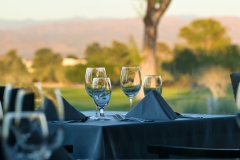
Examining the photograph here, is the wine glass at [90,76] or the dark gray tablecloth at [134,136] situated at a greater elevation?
the wine glass at [90,76]

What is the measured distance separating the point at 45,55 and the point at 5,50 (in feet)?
2.11

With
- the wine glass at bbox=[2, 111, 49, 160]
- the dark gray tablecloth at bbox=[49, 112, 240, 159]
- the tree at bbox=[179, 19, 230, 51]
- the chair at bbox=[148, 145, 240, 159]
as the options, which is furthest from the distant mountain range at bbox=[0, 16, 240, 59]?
the wine glass at bbox=[2, 111, 49, 160]

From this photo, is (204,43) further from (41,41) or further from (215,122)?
(215,122)

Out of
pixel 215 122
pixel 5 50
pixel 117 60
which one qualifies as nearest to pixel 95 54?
pixel 117 60

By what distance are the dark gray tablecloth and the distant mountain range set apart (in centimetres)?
739

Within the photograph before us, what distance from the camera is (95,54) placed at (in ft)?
34.8

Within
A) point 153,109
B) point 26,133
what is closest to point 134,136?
point 153,109

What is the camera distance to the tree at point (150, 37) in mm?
11031

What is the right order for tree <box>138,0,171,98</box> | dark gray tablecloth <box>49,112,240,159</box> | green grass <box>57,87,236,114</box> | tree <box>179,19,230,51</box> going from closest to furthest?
dark gray tablecloth <box>49,112,240,159</box>, green grass <box>57,87,236,114</box>, tree <box>179,19,230,51</box>, tree <box>138,0,171,98</box>

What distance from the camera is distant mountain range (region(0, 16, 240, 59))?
1020 cm

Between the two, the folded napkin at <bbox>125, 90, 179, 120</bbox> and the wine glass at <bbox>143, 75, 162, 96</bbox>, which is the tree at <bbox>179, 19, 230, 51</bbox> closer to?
the wine glass at <bbox>143, 75, 162, 96</bbox>

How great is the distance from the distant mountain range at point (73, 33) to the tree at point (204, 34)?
0.34 ft

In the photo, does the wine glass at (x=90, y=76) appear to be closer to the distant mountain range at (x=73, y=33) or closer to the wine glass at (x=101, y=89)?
the wine glass at (x=101, y=89)

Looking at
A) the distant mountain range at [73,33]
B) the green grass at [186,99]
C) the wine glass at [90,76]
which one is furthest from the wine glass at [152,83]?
the distant mountain range at [73,33]
